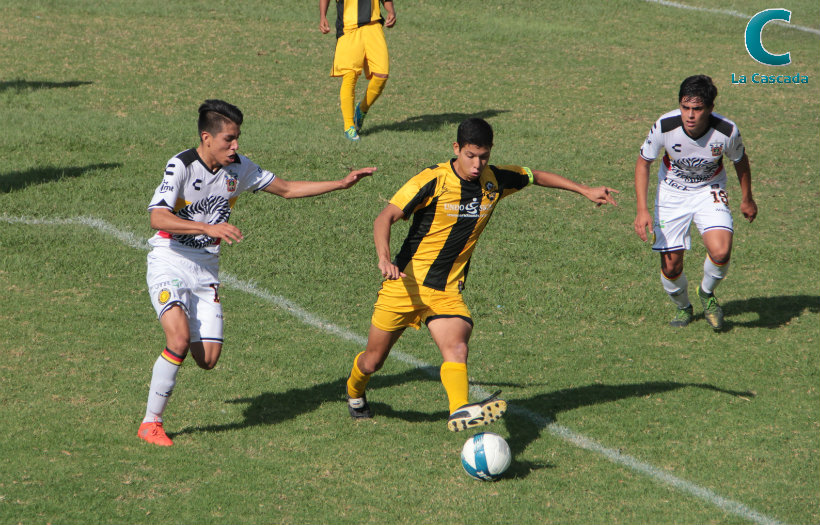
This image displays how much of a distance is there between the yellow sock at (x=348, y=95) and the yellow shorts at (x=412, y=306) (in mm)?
8126

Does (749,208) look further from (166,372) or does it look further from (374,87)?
(374,87)

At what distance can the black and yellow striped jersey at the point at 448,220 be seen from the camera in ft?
21.3

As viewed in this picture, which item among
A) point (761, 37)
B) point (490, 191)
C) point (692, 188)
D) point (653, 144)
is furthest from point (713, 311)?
point (761, 37)

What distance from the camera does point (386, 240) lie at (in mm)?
6035

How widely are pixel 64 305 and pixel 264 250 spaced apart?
255cm

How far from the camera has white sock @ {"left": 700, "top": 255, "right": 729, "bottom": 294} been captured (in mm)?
9023

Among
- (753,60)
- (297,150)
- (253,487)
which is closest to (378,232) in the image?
(253,487)

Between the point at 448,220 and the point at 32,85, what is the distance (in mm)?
12635

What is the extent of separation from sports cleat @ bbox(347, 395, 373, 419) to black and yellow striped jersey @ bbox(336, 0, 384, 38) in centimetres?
855

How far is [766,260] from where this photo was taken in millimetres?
11250

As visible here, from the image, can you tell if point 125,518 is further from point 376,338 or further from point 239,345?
point 239,345

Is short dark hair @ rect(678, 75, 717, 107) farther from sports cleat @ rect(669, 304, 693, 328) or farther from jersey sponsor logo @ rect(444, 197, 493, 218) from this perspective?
jersey sponsor logo @ rect(444, 197, 493, 218)

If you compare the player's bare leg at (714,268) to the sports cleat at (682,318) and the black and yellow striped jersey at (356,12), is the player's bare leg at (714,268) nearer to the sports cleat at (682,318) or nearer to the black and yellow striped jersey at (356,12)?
the sports cleat at (682,318)

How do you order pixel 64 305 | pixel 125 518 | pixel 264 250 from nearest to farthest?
pixel 125 518
pixel 64 305
pixel 264 250
